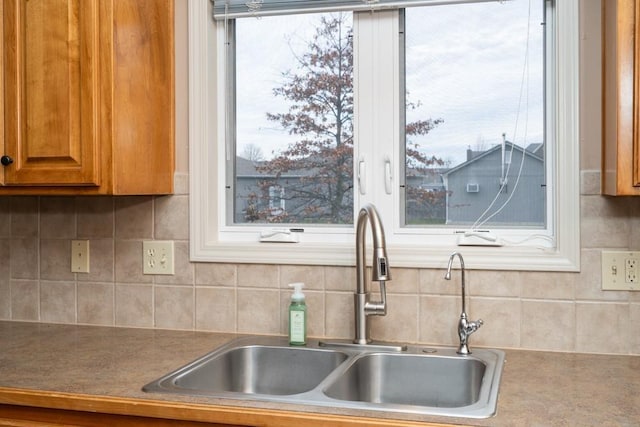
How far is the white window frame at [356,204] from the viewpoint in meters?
1.90

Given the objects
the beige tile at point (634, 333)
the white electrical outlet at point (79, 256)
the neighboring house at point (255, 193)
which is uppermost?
the neighboring house at point (255, 193)

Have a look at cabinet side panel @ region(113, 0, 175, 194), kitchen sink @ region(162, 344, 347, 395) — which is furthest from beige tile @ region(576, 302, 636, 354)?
cabinet side panel @ region(113, 0, 175, 194)

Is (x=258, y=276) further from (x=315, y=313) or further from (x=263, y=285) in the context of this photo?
(x=315, y=313)

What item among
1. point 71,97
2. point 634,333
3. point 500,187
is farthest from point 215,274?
point 634,333

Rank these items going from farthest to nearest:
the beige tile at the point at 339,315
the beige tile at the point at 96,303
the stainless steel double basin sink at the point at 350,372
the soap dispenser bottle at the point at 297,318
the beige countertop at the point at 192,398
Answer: the beige tile at the point at 96,303, the beige tile at the point at 339,315, the soap dispenser bottle at the point at 297,318, the stainless steel double basin sink at the point at 350,372, the beige countertop at the point at 192,398

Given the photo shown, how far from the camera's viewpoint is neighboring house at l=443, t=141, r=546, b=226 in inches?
A: 80.3

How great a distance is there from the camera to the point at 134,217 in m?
2.25

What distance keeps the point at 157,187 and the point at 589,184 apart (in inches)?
50.6

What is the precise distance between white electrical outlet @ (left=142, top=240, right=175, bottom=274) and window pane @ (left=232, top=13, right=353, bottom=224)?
24 cm

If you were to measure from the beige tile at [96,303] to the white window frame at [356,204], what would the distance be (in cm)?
35

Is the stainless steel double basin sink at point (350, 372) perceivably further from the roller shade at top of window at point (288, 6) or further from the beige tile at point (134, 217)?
the roller shade at top of window at point (288, 6)

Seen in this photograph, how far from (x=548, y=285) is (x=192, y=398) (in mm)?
1051

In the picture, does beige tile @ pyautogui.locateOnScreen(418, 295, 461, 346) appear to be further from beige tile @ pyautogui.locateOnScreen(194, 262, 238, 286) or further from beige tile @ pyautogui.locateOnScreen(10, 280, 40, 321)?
beige tile @ pyautogui.locateOnScreen(10, 280, 40, 321)

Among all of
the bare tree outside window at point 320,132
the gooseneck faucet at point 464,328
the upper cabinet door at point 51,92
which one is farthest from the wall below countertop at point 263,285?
the upper cabinet door at point 51,92
